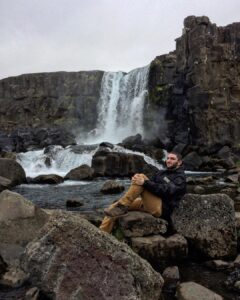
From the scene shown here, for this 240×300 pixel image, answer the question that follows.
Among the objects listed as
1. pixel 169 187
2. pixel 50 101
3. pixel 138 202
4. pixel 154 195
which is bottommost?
pixel 138 202

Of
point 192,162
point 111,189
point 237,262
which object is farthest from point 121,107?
point 237,262

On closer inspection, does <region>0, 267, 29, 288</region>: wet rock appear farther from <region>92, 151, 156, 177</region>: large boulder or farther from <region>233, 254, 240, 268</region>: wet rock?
<region>92, 151, 156, 177</region>: large boulder

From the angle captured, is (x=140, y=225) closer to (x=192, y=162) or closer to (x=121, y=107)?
(x=192, y=162)

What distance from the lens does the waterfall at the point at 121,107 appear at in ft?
184

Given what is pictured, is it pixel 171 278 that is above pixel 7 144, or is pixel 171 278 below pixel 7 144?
above

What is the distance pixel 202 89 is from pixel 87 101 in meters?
30.4

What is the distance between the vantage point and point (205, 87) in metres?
46.2

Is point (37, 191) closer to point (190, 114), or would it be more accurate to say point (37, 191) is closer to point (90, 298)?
point (90, 298)

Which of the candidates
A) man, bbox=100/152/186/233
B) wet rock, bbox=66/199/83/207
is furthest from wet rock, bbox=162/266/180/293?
wet rock, bbox=66/199/83/207

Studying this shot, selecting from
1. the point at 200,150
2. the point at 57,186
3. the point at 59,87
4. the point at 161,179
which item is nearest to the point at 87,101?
the point at 59,87

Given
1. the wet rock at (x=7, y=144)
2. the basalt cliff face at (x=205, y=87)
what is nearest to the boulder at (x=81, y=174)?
the basalt cliff face at (x=205, y=87)

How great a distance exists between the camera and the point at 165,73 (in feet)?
184

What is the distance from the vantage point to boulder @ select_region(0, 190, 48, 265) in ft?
28.1

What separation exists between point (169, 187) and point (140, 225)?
104 centimetres
